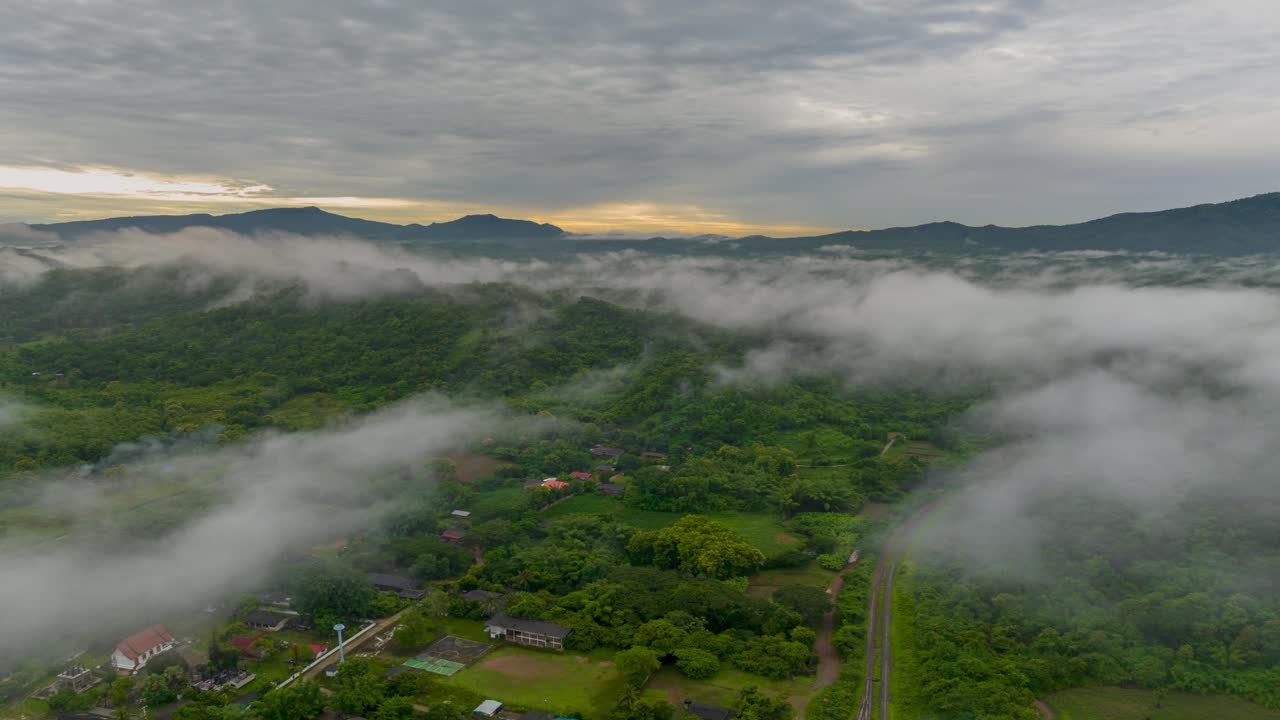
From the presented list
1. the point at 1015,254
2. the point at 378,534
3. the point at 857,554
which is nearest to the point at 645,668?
the point at 857,554

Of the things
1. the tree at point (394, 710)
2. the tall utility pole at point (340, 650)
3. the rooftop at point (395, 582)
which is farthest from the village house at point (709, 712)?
the rooftop at point (395, 582)

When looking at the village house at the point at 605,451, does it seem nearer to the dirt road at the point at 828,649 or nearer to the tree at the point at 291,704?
the dirt road at the point at 828,649

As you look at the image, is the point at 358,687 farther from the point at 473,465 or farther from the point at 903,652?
the point at 473,465

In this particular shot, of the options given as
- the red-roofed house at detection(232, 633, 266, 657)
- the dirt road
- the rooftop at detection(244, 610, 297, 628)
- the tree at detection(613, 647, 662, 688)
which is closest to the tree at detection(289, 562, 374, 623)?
the rooftop at detection(244, 610, 297, 628)

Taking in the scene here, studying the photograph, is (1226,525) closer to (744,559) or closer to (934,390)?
(744,559)

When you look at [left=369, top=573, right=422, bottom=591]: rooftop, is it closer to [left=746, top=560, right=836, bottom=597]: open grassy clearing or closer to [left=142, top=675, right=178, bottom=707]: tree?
[left=142, top=675, right=178, bottom=707]: tree
